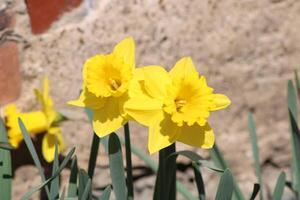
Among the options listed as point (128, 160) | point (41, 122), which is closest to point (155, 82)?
point (128, 160)

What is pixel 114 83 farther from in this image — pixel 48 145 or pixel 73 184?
pixel 48 145

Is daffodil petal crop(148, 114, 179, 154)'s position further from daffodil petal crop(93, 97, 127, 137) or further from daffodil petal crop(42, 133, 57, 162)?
daffodil petal crop(42, 133, 57, 162)

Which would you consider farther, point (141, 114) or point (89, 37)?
point (89, 37)

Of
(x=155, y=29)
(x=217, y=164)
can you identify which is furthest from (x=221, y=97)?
(x=155, y=29)

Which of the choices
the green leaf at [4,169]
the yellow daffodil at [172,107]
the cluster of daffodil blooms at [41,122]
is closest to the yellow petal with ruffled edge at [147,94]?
the yellow daffodil at [172,107]

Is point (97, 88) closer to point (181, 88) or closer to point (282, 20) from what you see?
point (181, 88)
